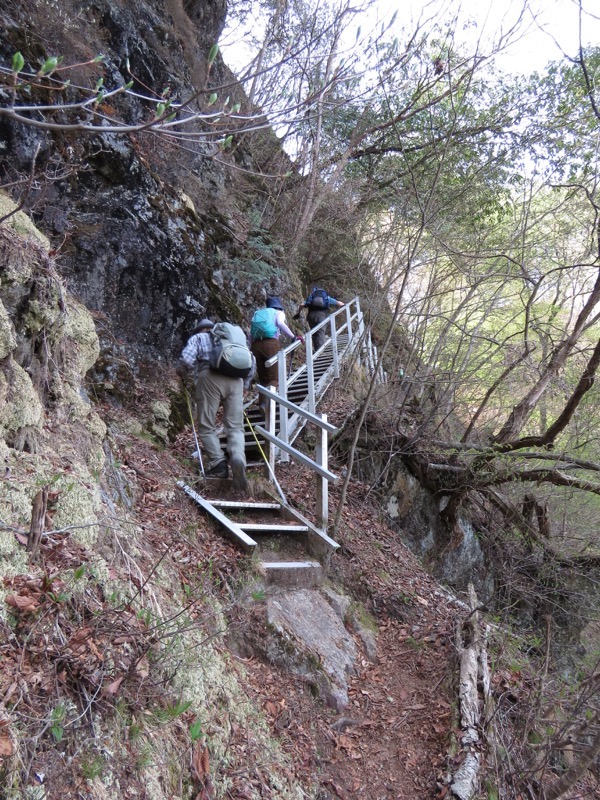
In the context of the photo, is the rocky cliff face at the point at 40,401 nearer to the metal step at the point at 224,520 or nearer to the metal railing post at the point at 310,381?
the metal step at the point at 224,520

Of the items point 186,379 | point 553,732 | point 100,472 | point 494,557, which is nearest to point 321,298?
point 186,379

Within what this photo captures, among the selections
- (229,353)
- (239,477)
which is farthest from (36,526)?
(229,353)

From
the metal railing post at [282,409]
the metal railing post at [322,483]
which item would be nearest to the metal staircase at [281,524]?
the metal railing post at [322,483]

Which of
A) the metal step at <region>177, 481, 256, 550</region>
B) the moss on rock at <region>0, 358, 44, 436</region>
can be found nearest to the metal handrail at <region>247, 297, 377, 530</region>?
the metal step at <region>177, 481, 256, 550</region>

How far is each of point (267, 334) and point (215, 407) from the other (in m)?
2.51

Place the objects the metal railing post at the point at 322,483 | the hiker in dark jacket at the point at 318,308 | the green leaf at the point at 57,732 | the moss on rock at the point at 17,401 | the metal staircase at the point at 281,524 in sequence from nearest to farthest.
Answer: the green leaf at the point at 57,732, the moss on rock at the point at 17,401, the metal staircase at the point at 281,524, the metal railing post at the point at 322,483, the hiker in dark jacket at the point at 318,308

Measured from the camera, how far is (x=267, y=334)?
28.5ft

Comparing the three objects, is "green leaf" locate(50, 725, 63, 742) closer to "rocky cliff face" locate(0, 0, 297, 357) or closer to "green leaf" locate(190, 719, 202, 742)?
"green leaf" locate(190, 719, 202, 742)

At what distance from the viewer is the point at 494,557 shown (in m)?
9.64

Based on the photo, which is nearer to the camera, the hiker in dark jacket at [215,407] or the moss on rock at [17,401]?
the moss on rock at [17,401]

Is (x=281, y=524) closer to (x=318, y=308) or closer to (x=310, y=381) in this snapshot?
(x=310, y=381)

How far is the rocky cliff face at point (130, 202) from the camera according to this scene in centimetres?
766

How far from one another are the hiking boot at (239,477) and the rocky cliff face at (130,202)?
9.92 feet

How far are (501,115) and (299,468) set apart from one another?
9.22 metres
